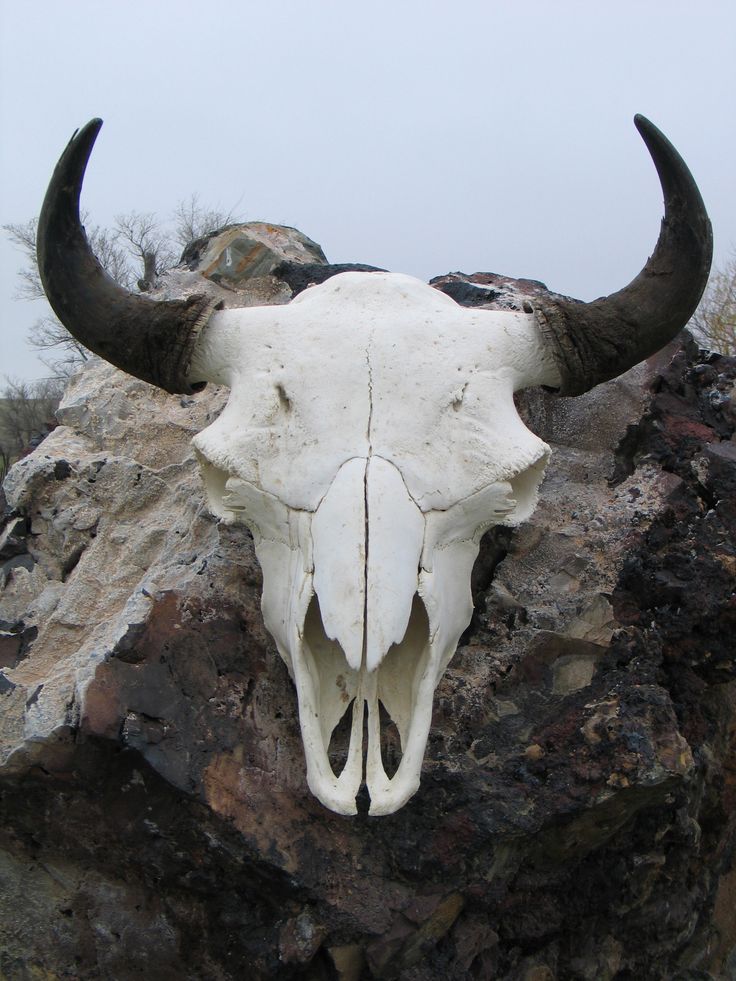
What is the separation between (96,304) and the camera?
9.27ft

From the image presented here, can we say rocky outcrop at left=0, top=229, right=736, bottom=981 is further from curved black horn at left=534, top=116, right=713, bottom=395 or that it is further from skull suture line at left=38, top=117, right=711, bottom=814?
curved black horn at left=534, top=116, right=713, bottom=395

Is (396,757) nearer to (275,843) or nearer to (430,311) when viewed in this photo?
(275,843)

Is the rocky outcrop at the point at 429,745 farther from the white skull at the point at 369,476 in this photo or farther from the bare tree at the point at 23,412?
the bare tree at the point at 23,412

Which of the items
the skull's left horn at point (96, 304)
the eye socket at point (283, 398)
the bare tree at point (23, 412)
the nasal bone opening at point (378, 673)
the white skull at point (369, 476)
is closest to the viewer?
the white skull at point (369, 476)

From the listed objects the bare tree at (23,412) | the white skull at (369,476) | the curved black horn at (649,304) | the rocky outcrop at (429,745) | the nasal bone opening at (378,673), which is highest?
the curved black horn at (649,304)

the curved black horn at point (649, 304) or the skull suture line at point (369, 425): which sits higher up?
the curved black horn at point (649, 304)

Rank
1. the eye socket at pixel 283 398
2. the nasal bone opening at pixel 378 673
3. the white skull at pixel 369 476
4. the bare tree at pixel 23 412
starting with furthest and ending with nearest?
the bare tree at pixel 23 412, the eye socket at pixel 283 398, the nasal bone opening at pixel 378 673, the white skull at pixel 369 476

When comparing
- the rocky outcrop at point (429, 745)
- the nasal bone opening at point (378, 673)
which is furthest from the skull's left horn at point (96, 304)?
the nasal bone opening at point (378, 673)

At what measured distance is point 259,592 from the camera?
10.0ft

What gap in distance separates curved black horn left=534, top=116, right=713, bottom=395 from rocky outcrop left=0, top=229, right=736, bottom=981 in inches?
27.8

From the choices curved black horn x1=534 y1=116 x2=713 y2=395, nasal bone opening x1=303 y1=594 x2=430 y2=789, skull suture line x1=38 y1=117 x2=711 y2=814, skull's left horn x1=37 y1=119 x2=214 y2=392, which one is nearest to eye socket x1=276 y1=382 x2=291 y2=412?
skull suture line x1=38 y1=117 x2=711 y2=814

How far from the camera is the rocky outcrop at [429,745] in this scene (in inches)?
108

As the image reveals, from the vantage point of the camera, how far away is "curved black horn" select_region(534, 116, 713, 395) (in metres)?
2.70

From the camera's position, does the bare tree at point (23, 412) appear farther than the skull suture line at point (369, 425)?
Yes
